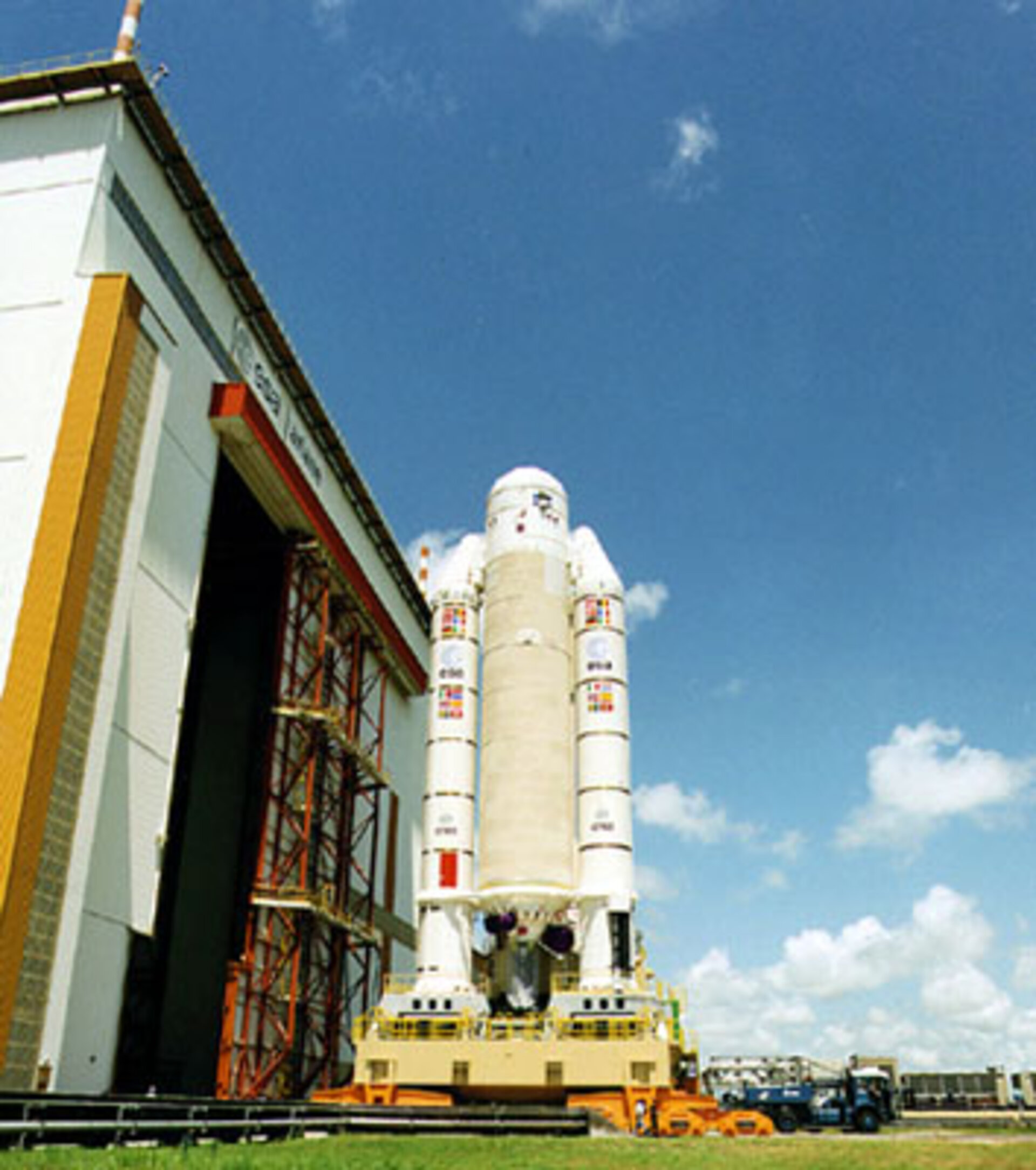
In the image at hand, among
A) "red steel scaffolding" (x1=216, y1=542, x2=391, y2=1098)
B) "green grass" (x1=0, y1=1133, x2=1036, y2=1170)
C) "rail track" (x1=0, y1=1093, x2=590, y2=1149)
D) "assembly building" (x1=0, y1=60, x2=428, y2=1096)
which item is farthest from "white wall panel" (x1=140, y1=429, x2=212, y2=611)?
"green grass" (x1=0, y1=1133, x2=1036, y2=1170)

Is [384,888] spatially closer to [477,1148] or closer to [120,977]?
[120,977]

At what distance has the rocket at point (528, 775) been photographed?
105 feet

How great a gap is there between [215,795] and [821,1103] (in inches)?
933

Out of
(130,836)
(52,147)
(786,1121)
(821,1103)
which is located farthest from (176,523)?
(821,1103)

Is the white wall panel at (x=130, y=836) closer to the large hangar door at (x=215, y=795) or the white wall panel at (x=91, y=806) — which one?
the white wall panel at (x=91, y=806)

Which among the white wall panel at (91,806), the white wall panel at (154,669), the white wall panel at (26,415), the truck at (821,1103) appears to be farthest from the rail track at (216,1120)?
the truck at (821,1103)

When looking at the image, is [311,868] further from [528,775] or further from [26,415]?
[26,415]

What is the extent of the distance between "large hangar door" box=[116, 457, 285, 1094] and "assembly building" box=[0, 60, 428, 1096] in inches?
4.4

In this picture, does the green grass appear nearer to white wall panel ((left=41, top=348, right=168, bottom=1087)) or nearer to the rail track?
the rail track

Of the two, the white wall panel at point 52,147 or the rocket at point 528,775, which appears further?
the rocket at point 528,775

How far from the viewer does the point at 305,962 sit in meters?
39.6

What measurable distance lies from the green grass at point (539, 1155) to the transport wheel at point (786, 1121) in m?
15.0

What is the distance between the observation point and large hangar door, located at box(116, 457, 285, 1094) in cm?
3622

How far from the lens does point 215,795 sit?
4003 centimetres
